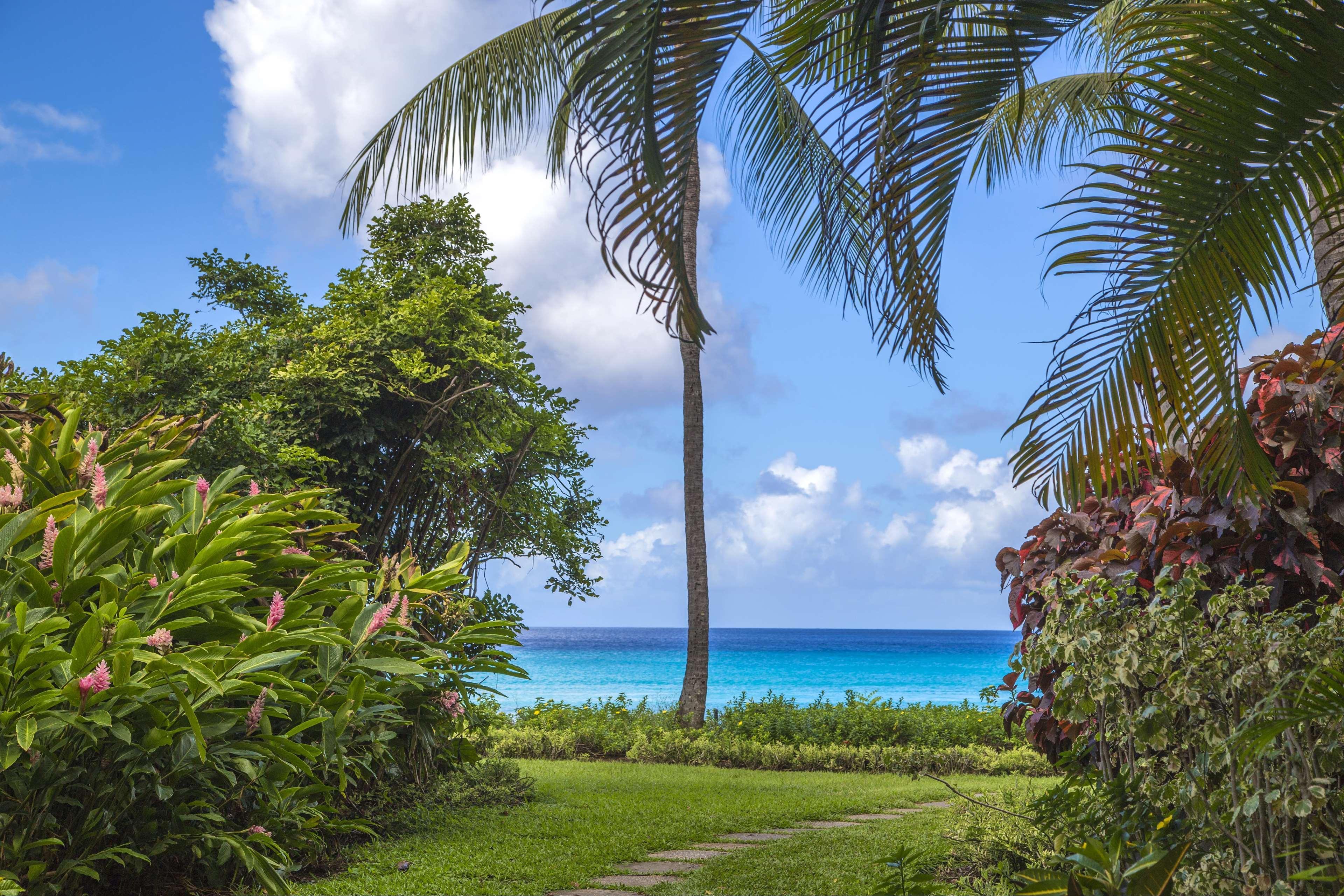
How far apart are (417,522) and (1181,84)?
21.6ft

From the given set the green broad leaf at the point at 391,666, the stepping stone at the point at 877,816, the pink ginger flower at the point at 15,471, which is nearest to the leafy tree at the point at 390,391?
the pink ginger flower at the point at 15,471

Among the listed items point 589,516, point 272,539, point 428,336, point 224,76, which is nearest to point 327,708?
point 272,539

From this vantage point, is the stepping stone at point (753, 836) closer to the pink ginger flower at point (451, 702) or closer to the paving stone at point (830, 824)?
the paving stone at point (830, 824)

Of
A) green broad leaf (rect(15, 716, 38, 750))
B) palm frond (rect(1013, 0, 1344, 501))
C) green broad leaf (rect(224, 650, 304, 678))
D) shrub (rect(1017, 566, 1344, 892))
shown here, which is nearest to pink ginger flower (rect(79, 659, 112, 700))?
green broad leaf (rect(15, 716, 38, 750))

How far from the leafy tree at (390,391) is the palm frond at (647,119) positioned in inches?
167

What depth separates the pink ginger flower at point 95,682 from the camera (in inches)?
79.4

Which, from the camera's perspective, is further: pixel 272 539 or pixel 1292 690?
pixel 272 539

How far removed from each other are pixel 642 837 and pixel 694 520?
5308mm

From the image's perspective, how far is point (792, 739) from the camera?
29.7ft

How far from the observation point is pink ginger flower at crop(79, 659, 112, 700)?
2018 mm

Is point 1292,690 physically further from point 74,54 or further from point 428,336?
point 74,54

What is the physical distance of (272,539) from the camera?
275 centimetres

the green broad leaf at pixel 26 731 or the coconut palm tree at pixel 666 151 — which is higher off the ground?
the coconut palm tree at pixel 666 151

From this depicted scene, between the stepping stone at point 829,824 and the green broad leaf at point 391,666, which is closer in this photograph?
the green broad leaf at point 391,666
